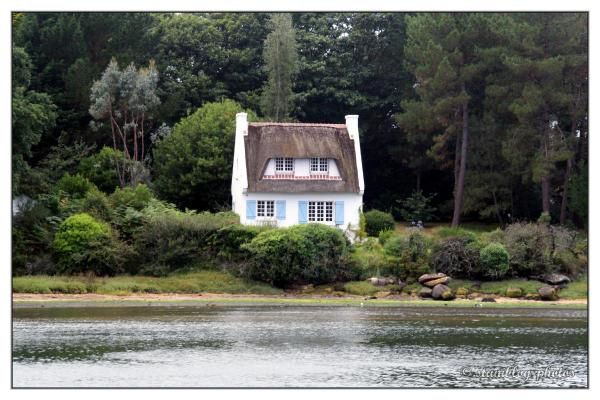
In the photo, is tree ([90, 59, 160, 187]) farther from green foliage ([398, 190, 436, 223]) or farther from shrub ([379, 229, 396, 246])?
green foliage ([398, 190, 436, 223])

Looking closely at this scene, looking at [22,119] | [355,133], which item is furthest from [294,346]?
[355,133]

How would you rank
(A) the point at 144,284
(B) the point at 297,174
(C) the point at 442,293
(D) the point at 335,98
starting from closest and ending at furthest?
1. (C) the point at 442,293
2. (A) the point at 144,284
3. (B) the point at 297,174
4. (D) the point at 335,98

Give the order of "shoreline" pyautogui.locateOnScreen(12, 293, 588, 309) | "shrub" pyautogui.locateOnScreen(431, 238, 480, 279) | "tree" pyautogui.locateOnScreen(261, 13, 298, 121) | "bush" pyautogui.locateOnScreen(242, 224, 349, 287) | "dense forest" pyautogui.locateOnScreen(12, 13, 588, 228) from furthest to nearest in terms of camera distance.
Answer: "tree" pyautogui.locateOnScreen(261, 13, 298, 121) → "dense forest" pyautogui.locateOnScreen(12, 13, 588, 228) → "shrub" pyautogui.locateOnScreen(431, 238, 480, 279) → "bush" pyautogui.locateOnScreen(242, 224, 349, 287) → "shoreline" pyautogui.locateOnScreen(12, 293, 588, 309)

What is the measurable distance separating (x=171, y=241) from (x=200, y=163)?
10541 mm

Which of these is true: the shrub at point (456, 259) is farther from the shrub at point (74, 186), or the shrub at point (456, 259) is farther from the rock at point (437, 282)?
the shrub at point (74, 186)

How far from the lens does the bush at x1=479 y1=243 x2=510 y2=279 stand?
51875 millimetres

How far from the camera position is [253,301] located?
49562mm

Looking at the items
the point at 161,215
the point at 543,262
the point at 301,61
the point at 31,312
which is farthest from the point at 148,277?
the point at 301,61

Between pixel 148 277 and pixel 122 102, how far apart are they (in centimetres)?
1781

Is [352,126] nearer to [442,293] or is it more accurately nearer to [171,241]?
[171,241]

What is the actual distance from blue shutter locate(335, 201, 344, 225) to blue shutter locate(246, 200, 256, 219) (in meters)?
4.10

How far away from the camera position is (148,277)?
5231 cm

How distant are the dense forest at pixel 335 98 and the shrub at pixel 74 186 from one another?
0.33 metres

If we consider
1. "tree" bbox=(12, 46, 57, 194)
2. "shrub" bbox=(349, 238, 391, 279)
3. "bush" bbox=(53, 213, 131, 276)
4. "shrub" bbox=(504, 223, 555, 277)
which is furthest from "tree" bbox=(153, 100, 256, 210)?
"shrub" bbox=(504, 223, 555, 277)
